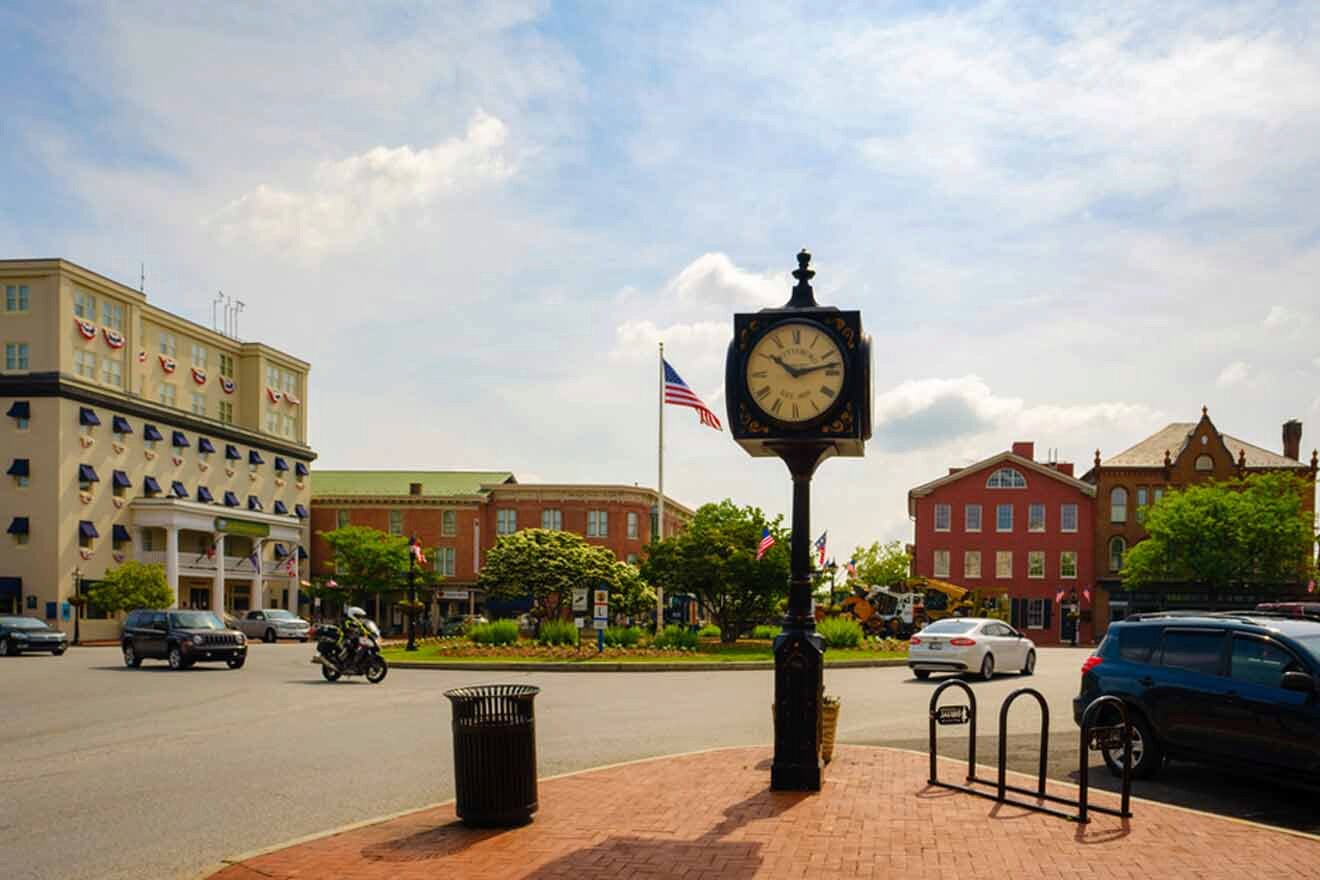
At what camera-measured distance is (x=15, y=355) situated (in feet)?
195

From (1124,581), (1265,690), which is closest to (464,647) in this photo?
(1265,690)

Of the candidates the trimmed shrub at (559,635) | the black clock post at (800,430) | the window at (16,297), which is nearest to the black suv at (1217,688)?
the black clock post at (800,430)

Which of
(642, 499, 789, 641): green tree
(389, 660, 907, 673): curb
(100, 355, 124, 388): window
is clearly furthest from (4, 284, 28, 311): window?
(389, 660, 907, 673): curb

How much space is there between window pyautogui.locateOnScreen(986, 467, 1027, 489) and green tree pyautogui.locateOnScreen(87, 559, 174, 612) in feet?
155

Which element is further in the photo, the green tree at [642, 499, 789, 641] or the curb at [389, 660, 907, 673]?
the green tree at [642, 499, 789, 641]

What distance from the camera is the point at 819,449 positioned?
10508 mm

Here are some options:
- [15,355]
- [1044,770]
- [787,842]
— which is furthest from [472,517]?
[787,842]

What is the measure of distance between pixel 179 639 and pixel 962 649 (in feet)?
62.4

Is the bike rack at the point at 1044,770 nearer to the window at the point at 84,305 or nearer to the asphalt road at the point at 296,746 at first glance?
the asphalt road at the point at 296,746

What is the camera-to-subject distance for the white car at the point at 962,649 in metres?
25.6

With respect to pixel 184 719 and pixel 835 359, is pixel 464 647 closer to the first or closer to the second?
pixel 184 719

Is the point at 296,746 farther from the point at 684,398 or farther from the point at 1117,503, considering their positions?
the point at 1117,503

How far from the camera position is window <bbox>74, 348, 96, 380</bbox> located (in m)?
60.5

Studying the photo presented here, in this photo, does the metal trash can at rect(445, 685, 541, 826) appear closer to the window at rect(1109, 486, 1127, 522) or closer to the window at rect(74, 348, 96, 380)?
the window at rect(74, 348, 96, 380)
